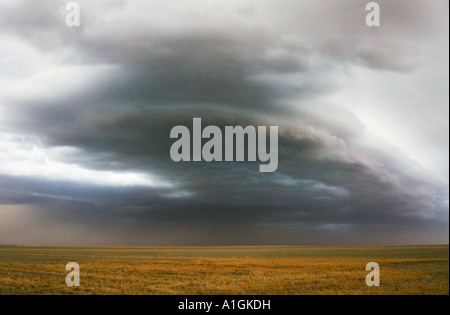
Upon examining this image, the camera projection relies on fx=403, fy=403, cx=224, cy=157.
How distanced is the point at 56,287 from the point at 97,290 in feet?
12.7

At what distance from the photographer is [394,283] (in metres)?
40.2

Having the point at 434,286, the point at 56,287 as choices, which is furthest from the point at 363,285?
the point at 56,287
